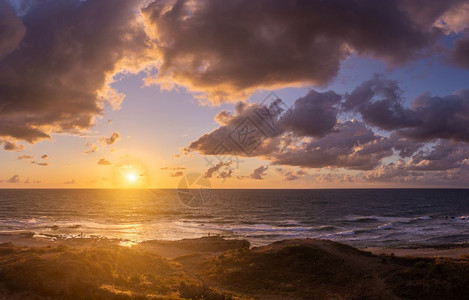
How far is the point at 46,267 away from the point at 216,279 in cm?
1241

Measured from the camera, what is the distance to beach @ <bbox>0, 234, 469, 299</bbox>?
1899 centimetres

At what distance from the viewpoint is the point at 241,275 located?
26188 millimetres

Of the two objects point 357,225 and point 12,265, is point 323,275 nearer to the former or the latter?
point 12,265

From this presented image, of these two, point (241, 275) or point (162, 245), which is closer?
point (241, 275)

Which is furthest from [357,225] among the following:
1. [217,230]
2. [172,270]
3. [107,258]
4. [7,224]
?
[7,224]

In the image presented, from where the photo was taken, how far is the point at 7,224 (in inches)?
2697

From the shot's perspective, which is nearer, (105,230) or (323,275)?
(323,275)

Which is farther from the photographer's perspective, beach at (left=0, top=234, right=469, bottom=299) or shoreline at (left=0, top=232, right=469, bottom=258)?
shoreline at (left=0, top=232, right=469, bottom=258)

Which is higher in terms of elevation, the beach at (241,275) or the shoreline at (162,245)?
the beach at (241,275)

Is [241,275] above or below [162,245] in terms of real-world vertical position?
above

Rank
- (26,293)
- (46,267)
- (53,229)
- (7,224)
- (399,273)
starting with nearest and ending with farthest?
1. (26,293)
2. (46,267)
3. (399,273)
4. (53,229)
5. (7,224)

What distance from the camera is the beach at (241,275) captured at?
62.3 ft

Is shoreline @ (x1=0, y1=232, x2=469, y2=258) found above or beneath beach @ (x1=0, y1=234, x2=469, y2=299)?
beneath

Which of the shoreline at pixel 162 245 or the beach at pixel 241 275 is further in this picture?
the shoreline at pixel 162 245
